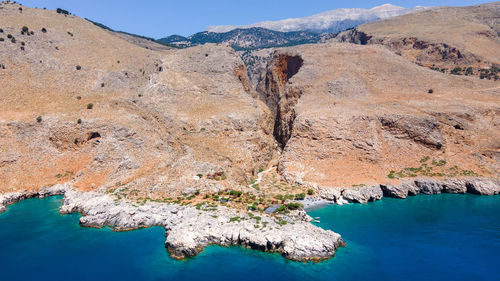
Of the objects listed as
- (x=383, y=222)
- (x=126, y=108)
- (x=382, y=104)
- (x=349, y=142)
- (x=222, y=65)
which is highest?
(x=222, y=65)

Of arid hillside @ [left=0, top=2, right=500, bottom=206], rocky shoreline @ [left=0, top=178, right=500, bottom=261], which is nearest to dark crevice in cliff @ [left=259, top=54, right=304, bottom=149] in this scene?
arid hillside @ [left=0, top=2, right=500, bottom=206]

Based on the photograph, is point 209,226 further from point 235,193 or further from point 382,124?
point 382,124

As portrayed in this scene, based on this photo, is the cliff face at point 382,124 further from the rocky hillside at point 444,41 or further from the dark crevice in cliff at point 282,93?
the rocky hillside at point 444,41

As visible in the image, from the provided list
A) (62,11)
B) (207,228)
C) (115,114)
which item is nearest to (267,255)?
(207,228)

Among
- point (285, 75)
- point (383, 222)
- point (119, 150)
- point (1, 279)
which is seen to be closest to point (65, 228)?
point (1, 279)

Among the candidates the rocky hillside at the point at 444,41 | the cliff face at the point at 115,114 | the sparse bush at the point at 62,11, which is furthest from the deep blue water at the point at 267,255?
the rocky hillside at the point at 444,41

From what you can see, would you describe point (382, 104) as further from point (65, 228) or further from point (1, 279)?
point (1, 279)
